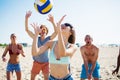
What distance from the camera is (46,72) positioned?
7.21 m

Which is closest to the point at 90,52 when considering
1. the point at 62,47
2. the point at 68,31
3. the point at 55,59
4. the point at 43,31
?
the point at 43,31

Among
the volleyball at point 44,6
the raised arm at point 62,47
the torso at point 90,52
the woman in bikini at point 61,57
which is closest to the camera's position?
the raised arm at point 62,47

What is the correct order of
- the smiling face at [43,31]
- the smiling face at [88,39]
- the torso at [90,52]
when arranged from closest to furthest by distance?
1. the smiling face at [43,31]
2. the smiling face at [88,39]
3. the torso at [90,52]

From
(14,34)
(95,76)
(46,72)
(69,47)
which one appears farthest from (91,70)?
(69,47)

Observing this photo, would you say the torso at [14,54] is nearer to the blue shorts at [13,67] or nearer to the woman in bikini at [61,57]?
the blue shorts at [13,67]

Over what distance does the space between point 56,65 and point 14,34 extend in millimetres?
3996

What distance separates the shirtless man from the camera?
7668mm

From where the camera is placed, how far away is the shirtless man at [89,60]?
302 inches

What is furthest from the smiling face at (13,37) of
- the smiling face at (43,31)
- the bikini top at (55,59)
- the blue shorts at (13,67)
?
the bikini top at (55,59)

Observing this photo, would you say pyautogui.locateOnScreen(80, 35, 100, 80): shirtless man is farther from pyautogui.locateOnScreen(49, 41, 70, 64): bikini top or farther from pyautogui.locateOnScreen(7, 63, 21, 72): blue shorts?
pyautogui.locateOnScreen(49, 41, 70, 64): bikini top

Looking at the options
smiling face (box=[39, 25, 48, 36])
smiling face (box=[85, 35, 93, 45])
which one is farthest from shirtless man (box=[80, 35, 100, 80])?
smiling face (box=[39, 25, 48, 36])

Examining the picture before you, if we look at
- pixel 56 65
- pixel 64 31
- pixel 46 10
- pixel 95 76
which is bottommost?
pixel 95 76

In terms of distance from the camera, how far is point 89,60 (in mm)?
8047

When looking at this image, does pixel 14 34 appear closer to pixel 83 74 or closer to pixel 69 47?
pixel 83 74
